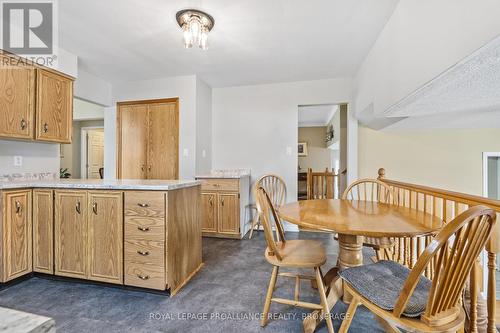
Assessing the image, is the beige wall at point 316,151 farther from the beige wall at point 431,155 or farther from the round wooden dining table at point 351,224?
the round wooden dining table at point 351,224

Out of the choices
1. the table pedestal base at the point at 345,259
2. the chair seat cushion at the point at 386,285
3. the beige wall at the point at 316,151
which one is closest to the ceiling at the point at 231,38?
the table pedestal base at the point at 345,259

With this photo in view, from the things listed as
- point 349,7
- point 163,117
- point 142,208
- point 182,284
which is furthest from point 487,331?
point 163,117

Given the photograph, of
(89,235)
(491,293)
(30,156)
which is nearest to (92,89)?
(30,156)

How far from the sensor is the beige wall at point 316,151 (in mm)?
7758

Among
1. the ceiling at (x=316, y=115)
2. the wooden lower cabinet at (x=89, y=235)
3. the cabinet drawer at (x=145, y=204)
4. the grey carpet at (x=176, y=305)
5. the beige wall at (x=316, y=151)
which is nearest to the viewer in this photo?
the grey carpet at (x=176, y=305)

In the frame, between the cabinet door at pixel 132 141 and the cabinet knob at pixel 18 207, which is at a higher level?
the cabinet door at pixel 132 141

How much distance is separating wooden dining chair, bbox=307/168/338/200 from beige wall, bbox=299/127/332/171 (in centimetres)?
294

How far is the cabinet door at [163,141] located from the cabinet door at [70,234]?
1761 millimetres

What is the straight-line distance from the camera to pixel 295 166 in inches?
152

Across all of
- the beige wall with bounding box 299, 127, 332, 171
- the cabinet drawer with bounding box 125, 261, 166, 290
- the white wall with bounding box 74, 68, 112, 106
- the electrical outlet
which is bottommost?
Result: the cabinet drawer with bounding box 125, 261, 166, 290

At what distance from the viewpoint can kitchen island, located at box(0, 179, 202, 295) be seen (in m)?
1.84

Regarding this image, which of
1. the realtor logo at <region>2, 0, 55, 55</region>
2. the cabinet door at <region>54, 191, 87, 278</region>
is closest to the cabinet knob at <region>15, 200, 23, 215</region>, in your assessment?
the cabinet door at <region>54, 191, 87, 278</region>

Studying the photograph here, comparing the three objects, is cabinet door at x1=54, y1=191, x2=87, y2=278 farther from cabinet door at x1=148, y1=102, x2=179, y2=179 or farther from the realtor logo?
cabinet door at x1=148, y1=102, x2=179, y2=179

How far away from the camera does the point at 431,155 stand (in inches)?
154
